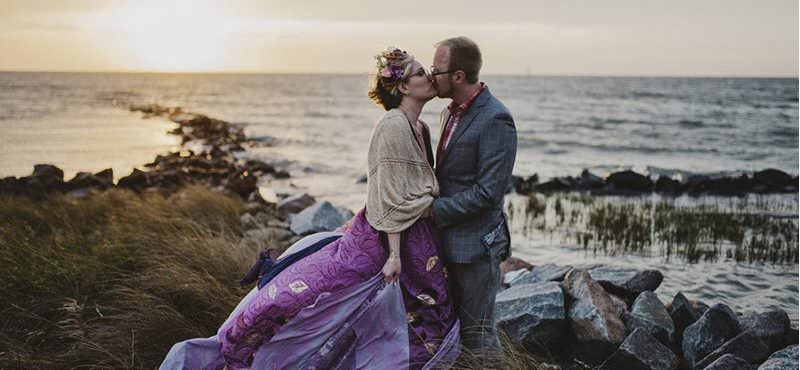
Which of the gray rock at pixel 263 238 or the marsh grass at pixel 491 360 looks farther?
the gray rock at pixel 263 238

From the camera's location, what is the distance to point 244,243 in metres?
8.05

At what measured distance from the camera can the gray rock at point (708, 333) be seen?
245 inches

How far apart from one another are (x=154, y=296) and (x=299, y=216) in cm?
532

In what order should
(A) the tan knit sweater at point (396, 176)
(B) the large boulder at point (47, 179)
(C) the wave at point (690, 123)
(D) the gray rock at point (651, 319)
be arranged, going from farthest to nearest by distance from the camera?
(C) the wave at point (690, 123) → (B) the large boulder at point (47, 179) → (D) the gray rock at point (651, 319) → (A) the tan knit sweater at point (396, 176)

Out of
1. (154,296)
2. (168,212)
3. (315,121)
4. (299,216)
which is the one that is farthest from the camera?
(315,121)

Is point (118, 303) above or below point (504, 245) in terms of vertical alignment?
below

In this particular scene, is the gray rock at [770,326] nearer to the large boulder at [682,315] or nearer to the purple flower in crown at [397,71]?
the large boulder at [682,315]

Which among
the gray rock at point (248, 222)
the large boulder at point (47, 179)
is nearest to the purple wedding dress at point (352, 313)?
the gray rock at point (248, 222)

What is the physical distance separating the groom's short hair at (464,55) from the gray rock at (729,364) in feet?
10.3

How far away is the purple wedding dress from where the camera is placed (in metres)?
4.37

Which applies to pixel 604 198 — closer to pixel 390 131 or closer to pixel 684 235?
pixel 684 235

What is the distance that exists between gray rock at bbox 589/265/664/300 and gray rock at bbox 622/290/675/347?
1.76 feet

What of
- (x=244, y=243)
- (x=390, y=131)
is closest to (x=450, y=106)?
(x=390, y=131)

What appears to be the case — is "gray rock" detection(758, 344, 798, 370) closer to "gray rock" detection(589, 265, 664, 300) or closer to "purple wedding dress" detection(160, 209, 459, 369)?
"gray rock" detection(589, 265, 664, 300)
